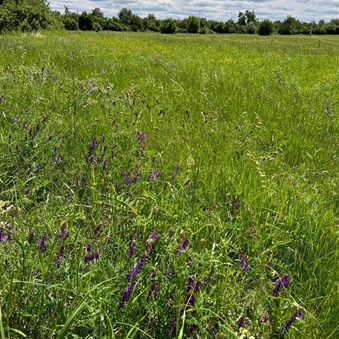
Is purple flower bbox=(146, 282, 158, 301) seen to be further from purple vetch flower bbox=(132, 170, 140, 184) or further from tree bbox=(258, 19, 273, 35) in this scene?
tree bbox=(258, 19, 273, 35)

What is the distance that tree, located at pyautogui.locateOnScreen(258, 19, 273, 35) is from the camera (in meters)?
77.9

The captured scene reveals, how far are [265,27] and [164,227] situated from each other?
8620 centimetres

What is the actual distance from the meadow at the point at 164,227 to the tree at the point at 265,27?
82.7m

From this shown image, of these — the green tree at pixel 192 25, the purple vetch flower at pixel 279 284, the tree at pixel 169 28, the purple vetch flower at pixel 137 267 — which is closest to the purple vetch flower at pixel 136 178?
the purple vetch flower at pixel 137 267

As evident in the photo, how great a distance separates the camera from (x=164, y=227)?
Answer: 160 cm

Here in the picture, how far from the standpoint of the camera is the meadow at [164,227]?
4.08 ft

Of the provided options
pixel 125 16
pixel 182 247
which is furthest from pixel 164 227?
pixel 125 16

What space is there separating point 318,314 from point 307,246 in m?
0.41

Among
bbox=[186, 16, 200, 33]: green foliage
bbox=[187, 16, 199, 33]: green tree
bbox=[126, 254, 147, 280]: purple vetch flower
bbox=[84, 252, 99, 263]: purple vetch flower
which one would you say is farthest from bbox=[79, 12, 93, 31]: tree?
bbox=[126, 254, 147, 280]: purple vetch flower

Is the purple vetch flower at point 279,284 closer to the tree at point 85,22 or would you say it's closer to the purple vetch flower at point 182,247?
the purple vetch flower at point 182,247

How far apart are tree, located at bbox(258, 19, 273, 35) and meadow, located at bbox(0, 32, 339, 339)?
82.7 metres

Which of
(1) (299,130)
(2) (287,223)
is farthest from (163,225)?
(1) (299,130)

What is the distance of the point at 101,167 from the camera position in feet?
7.55

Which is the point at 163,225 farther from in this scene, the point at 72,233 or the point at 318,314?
the point at 318,314
